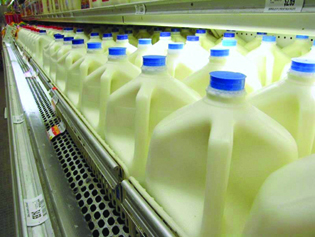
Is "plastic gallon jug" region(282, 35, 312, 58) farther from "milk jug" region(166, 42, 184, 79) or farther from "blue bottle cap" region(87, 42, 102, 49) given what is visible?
"blue bottle cap" region(87, 42, 102, 49)

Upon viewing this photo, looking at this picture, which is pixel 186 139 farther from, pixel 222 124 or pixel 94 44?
pixel 94 44

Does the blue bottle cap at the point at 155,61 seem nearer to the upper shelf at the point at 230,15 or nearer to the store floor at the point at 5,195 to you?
the upper shelf at the point at 230,15

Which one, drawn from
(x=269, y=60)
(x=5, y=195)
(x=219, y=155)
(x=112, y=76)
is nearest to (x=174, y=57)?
(x=112, y=76)

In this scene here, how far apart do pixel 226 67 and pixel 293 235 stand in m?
0.69

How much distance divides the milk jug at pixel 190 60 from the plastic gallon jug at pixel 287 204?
0.77m

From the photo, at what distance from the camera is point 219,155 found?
19.5 inches

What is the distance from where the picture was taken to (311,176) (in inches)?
15.2

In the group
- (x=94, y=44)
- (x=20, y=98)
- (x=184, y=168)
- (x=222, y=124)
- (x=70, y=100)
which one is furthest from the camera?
(x=20, y=98)

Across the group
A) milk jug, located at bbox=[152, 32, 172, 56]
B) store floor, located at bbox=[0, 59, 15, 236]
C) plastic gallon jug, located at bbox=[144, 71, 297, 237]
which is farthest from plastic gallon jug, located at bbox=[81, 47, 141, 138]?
store floor, located at bbox=[0, 59, 15, 236]

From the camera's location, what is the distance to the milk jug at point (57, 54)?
1.94 metres

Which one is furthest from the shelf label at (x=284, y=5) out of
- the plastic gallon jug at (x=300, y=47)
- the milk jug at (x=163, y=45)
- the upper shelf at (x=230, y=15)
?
the milk jug at (x=163, y=45)

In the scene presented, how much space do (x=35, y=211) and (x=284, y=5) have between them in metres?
1.02

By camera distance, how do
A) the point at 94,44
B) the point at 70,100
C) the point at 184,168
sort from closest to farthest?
the point at 184,168 → the point at 94,44 → the point at 70,100

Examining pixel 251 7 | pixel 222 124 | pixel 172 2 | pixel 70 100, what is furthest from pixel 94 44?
pixel 222 124
